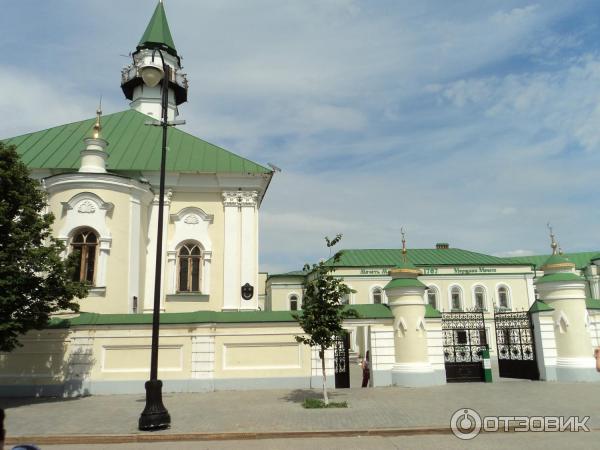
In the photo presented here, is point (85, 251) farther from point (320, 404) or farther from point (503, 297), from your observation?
point (503, 297)

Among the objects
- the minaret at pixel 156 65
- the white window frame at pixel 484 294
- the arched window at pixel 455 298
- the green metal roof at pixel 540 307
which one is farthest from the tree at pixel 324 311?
the white window frame at pixel 484 294

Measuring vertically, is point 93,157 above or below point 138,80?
below

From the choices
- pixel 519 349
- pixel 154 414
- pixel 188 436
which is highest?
pixel 519 349

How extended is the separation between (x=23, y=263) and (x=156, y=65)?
1992cm

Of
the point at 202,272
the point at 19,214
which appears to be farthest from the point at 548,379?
the point at 19,214

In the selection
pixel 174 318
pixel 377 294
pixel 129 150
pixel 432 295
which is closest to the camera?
pixel 174 318

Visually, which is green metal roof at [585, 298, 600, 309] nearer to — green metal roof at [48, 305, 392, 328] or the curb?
green metal roof at [48, 305, 392, 328]

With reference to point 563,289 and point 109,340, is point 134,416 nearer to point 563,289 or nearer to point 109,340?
point 109,340

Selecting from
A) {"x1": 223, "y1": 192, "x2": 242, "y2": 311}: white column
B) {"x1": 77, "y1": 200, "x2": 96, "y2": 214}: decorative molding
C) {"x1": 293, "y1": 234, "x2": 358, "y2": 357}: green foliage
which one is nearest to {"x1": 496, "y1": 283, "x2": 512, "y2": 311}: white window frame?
{"x1": 223, "y1": 192, "x2": 242, "y2": 311}: white column

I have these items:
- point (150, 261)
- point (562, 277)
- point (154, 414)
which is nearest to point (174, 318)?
point (150, 261)

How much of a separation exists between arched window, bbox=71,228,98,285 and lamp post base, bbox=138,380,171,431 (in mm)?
9963

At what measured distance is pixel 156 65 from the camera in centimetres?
3055

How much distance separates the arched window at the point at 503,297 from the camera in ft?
142

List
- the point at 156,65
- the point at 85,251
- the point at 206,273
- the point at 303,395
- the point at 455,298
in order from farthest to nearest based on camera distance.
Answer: the point at 455,298, the point at 156,65, the point at 206,273, the point at 85,251, the point at 303,395
